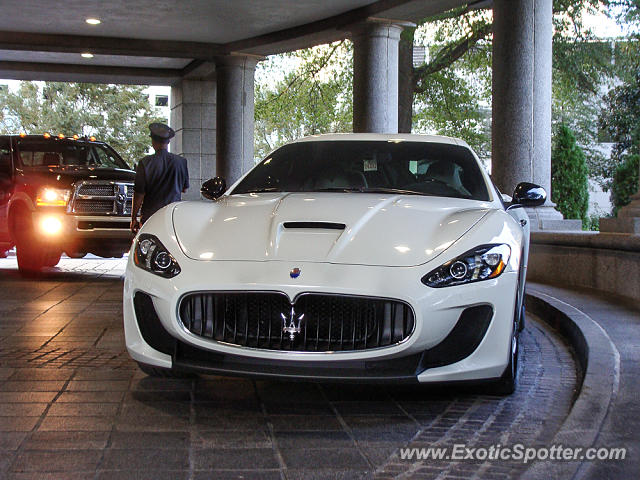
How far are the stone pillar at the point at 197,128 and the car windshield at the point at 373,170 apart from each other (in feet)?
73.6

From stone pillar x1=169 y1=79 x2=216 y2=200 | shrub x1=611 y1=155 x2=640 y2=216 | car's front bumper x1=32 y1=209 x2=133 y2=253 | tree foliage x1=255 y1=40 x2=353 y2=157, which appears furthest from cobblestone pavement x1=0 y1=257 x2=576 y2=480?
tree foliage x1=255 y1=40 x2=353 y2=157

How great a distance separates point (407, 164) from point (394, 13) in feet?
40.5

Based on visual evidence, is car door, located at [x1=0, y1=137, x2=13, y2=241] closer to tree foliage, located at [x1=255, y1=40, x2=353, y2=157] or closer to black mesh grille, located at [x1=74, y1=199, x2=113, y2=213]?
black mesh grille, located at [x1=74, y1=199, x2=113, y2=213]

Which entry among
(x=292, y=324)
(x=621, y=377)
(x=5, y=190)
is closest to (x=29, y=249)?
(x=5, y=190)

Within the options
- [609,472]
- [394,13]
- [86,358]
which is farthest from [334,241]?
[394,13]

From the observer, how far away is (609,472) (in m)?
3.43

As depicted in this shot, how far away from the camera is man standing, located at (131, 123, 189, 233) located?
9320 mm

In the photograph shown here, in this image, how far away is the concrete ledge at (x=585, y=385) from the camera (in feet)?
11.5

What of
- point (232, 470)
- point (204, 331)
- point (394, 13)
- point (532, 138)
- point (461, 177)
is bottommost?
point (232, 470)

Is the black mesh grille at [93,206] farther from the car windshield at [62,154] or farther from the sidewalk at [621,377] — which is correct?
the sidewalk at [621,377]

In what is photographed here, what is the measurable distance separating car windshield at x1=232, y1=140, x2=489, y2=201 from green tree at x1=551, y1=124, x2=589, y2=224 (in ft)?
53.6

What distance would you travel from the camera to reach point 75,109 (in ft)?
211

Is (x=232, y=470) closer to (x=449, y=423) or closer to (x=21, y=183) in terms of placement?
(x=449, y=423)

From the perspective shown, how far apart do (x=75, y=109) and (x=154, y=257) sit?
205 feet
